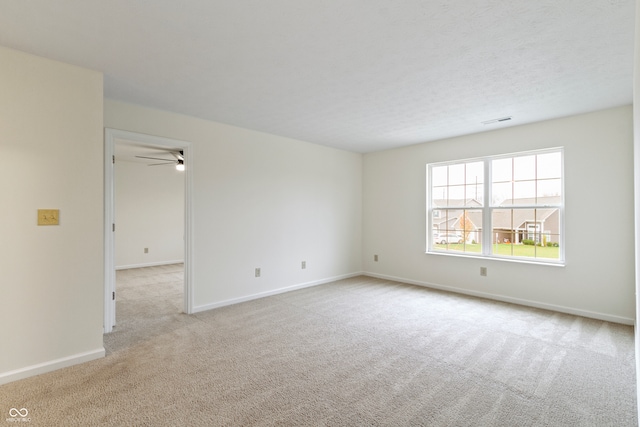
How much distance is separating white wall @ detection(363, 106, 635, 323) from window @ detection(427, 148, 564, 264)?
0.15m

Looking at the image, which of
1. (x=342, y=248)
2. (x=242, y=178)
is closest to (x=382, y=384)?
(x=242, y=178)

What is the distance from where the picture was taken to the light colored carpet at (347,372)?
6.50 ft

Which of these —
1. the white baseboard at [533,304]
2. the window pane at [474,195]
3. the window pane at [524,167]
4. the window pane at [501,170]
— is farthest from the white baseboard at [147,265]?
the window pane at [524,167]

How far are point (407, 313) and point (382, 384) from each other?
5.72 ft

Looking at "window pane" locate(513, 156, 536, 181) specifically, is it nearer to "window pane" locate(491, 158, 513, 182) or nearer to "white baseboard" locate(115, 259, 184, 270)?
"window pane" locate(491, 158, 513, 182)

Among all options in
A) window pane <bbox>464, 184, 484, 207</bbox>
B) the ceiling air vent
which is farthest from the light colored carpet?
the ceiling air vent

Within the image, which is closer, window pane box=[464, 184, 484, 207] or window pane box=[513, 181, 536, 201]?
window pane box=[513, 181, 536, 201]

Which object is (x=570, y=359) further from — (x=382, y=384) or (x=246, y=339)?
(x=246, y=339)

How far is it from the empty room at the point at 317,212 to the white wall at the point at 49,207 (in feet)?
0.05

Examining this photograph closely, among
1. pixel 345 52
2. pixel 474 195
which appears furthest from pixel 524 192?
pixel 345 52

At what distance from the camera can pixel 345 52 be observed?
2.37m

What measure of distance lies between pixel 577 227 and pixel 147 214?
8.27 m

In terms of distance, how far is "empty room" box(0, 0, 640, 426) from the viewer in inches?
80.0

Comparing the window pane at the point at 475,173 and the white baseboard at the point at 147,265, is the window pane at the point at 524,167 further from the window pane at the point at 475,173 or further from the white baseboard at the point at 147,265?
the white baseboard at the point at 147,265
